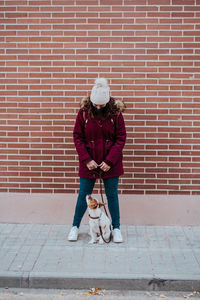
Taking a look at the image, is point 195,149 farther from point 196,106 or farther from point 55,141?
point 55,141

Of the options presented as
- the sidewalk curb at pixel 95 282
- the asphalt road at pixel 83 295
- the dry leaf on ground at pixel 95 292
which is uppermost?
the sidewalk curb at pixel 95 282

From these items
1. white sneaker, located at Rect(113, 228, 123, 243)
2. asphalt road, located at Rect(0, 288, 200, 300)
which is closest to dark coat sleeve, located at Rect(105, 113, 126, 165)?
white sneaker, located at Rect(113, 228, 123, 243)

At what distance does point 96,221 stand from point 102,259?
1.62ft

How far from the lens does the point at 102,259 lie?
4.27m

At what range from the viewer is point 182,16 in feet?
16.7

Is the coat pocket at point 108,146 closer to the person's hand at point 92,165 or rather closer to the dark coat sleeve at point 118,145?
the dark coat sleeve at point 118,145

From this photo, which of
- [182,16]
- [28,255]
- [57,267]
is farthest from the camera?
[182,16]

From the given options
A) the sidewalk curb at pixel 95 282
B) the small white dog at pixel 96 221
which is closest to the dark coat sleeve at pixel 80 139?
the small white dog at pixel 96 221

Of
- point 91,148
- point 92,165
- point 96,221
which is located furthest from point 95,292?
point 91,148

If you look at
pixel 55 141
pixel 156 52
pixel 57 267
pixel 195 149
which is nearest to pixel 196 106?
pixel 195 149

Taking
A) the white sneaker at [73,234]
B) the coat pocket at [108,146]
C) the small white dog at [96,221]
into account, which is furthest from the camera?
the white sneaker at [73,234]

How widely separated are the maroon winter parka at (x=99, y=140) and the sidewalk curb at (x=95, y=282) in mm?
1333

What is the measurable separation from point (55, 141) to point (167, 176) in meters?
1.66

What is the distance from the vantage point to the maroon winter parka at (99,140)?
15.2ft
